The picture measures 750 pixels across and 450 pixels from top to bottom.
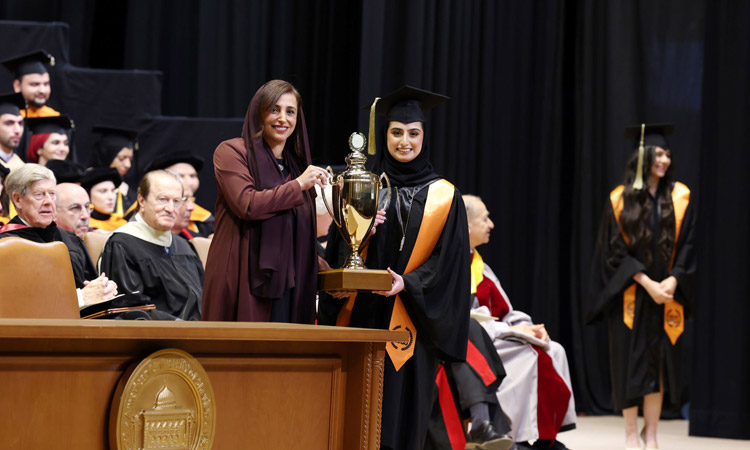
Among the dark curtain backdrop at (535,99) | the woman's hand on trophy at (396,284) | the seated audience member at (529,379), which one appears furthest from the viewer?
the dark curtain backdrop at (535,99)

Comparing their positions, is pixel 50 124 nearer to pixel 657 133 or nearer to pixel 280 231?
pixel 657 133

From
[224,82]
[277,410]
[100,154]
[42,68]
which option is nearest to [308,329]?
[277,410]

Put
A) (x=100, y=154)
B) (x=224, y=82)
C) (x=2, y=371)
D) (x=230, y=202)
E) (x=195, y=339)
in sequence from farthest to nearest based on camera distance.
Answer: (x=224, y=82)
(x=100, y=154)
(x=230, y=202)
(x=195, y=339)
(x=2, y=371)

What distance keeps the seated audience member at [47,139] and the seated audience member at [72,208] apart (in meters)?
2.21

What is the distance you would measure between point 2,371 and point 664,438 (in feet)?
19.0

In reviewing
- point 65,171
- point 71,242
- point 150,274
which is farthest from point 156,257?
point 65,171

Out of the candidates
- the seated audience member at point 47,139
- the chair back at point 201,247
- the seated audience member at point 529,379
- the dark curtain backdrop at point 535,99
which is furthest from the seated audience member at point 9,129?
the seated audience member at point 529,379

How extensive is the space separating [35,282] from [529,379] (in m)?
3.32

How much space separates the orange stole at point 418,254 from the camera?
406 cm

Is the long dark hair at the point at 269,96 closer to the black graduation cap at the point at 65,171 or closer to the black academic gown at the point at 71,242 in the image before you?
the black academic gown at the point at 71,242

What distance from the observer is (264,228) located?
3617 millimetres

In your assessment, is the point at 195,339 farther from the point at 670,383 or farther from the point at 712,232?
the point at 712,232

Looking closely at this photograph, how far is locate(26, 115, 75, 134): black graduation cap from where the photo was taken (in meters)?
8.21

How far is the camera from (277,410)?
2.88 metres
